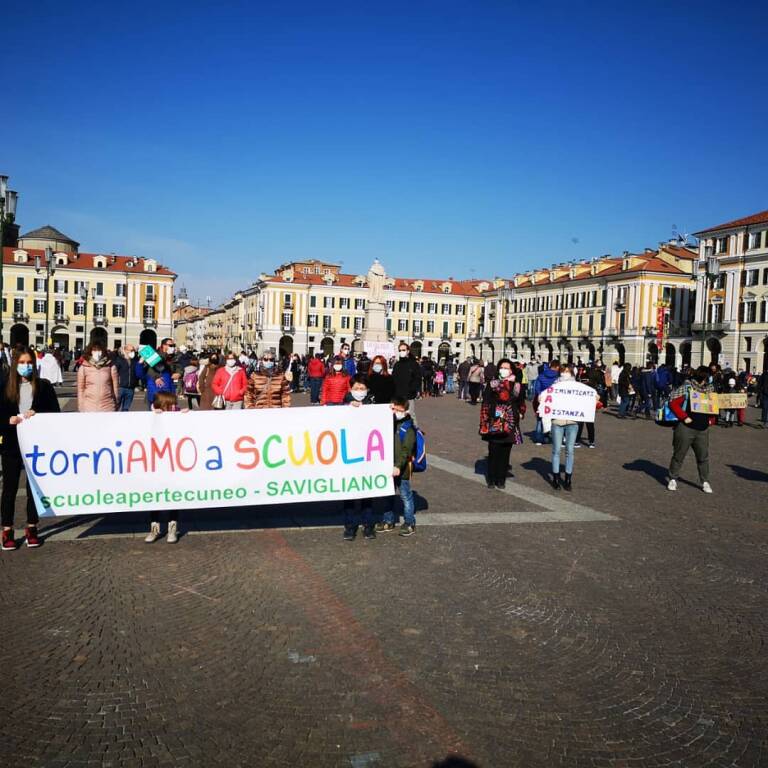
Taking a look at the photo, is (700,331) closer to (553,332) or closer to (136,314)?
(553,332)

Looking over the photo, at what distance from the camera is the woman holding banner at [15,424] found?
6.66 metres

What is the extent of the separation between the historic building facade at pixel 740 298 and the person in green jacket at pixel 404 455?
205ft

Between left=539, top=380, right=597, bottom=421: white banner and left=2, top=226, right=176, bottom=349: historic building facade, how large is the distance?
85480 mm

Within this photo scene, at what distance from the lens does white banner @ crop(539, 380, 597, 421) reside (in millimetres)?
10211

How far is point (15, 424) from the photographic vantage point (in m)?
6.65

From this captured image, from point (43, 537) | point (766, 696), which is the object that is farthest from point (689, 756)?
point (43, 537)

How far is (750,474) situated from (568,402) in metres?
4.38

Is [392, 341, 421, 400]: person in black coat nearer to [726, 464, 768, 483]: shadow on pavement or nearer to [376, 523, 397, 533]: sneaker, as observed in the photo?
[726, 464, 768, 483]: shadow on pavement

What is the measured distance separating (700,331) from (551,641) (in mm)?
72011

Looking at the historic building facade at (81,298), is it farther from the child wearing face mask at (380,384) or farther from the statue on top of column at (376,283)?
the child wearing face mask at (380,384)

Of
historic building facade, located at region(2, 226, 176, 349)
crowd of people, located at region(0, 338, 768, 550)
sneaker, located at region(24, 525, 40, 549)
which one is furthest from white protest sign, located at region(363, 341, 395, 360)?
historic building facade, located at region(2, 226, 176, 349)

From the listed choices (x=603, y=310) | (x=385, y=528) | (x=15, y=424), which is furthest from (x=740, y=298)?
(x=15, y=424)

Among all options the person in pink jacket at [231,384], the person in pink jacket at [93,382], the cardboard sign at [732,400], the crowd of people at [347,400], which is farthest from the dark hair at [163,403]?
the cardboard sign at [732,400]

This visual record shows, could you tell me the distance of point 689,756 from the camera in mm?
3553
